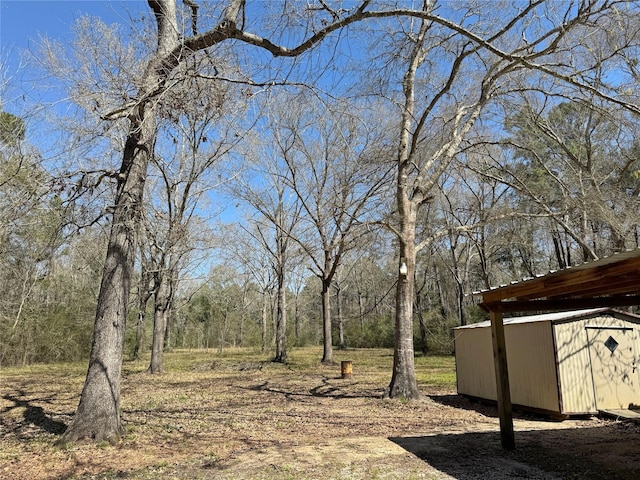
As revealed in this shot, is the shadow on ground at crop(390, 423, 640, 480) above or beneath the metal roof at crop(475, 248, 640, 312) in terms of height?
beneath

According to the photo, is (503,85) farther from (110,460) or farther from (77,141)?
(110,460)

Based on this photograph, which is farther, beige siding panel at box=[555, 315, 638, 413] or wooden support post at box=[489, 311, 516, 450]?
beige siding panel at box=[555, 315, 638, 413]

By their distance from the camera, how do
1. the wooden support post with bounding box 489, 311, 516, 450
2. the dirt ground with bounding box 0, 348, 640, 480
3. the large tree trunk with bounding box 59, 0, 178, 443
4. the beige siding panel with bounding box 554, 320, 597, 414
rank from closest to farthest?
the dirt ground with bounding box 0, 348, 640, 480
the wooden support post with bounding box 489, 311, 516, 450
the large tree trunk with bounding box 59, 0, 178, 443
the beige siding panel with bounding box 554, 320, 597, 414

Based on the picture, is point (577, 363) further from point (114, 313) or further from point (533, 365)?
point (114, 313)

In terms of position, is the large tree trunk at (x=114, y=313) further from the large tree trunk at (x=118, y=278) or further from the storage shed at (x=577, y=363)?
the storage shed at (x=577, y=363)

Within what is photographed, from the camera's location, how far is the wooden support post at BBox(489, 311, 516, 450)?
5555 mm

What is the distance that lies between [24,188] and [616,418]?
998 centimetres

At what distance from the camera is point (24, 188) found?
19.6 feet

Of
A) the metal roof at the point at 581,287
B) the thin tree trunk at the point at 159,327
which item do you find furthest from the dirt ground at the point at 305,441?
the thin tree trunk at the point at 159,327

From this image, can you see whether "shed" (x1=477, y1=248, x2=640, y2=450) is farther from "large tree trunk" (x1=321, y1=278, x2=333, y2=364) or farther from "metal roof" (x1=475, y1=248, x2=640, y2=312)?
"large tree trunk" (x1=321, y1=278, x2=333, y2=364)

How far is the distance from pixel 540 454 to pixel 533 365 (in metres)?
3.53

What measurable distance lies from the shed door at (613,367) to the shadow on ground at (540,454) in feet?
3.56

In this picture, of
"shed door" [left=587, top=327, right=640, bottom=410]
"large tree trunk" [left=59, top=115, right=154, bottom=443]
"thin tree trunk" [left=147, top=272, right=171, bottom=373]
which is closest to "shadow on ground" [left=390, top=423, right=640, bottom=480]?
"shed door" [left=587, top=327, right=640, bottom=410]

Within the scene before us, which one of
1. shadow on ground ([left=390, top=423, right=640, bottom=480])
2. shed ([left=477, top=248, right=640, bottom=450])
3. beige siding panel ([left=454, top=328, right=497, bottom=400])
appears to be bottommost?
shadow on ground ([left=390, top=423, right=640, bottom=480])
